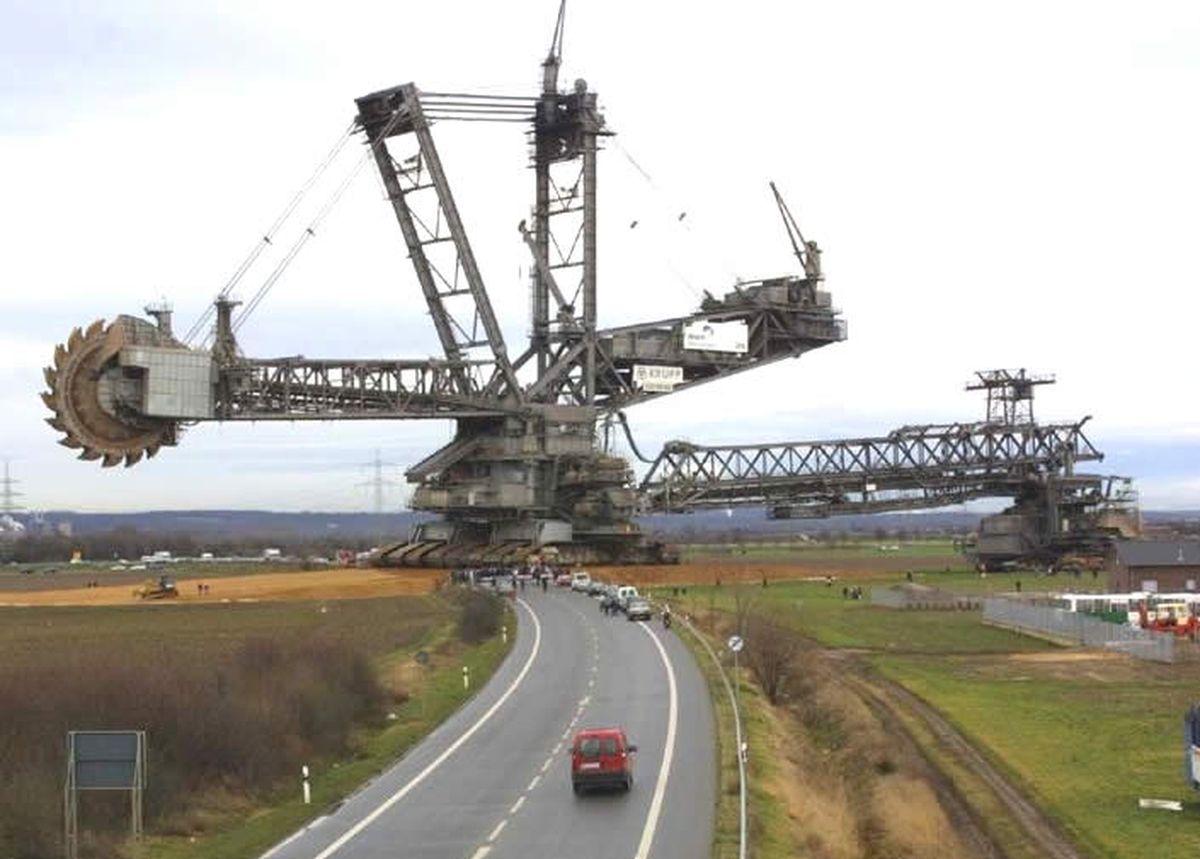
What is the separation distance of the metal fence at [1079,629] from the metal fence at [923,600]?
8.23 metres

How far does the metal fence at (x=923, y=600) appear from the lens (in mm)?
95562

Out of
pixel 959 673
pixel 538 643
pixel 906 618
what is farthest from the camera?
pixel 906 618

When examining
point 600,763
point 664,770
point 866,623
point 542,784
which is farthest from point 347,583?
point 600,763

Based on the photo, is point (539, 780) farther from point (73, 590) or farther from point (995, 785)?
point (73, 590)

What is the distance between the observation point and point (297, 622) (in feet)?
253

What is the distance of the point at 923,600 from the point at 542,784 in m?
66.9

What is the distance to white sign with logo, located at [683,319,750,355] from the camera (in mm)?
110250

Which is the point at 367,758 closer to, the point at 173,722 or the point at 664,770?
the point at 173,722

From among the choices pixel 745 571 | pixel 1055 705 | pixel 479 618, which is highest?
pixel 745 571

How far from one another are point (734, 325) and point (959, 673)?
181ft

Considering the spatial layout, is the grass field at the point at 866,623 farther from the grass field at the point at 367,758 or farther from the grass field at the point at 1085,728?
the grass field at the point at 367,758

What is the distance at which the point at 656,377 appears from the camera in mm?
110562

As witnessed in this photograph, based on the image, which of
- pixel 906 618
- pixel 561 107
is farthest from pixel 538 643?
pixel 561 107

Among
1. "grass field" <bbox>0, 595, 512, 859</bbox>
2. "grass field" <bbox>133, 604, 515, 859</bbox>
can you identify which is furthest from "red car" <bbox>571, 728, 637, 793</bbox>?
"grass field" <bbox>0, 595, 512, 859</bbox>
